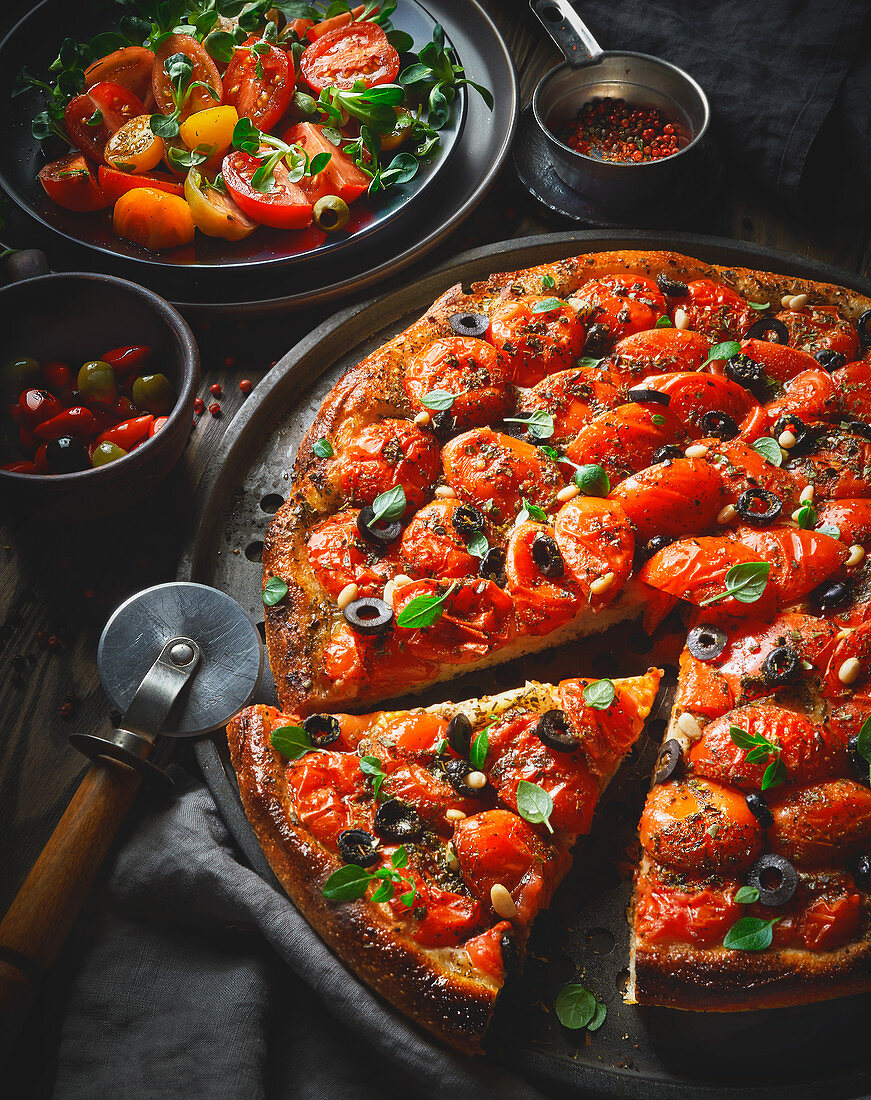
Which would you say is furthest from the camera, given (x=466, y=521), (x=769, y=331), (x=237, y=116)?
(x=237, y=116)

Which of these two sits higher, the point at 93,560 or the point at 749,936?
the point at 93,560

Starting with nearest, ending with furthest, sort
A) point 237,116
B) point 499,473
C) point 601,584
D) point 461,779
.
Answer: point 461,779
point 601,584
point 499,473
point 237,116

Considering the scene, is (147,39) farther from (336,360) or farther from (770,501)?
(770,501)

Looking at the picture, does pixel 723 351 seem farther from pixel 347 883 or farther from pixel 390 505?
pixel 347 883

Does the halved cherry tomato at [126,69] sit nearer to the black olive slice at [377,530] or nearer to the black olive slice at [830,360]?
the black olive slice at [377,530]

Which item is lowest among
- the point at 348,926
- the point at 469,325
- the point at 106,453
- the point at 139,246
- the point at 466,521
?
the point at 348,926

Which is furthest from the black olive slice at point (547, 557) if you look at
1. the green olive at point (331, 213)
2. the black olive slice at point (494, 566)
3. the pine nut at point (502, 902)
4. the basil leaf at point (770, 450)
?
the green olive at point (331, 213)

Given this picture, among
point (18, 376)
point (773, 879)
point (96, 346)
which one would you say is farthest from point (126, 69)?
point (773, 879)

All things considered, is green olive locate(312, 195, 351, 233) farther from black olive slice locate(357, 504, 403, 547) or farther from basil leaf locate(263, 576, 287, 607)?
basil leaf locate(263, 576, 287, 607)
